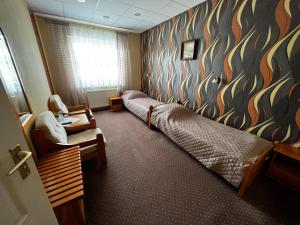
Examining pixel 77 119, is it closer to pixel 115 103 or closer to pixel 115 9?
pixel 115 103

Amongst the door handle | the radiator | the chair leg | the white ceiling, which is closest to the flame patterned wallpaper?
the white ceiling

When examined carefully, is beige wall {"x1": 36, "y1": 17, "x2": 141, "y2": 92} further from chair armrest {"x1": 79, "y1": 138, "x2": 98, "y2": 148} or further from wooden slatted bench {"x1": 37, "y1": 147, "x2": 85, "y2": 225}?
wooden slatted bench {"x1": 37, "y1": 147, "x2": 85, "y2": 225}

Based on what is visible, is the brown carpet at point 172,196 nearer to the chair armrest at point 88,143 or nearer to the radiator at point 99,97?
the chair armrest at point 88,143

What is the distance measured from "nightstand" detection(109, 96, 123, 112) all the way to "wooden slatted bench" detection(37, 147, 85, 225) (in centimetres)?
277

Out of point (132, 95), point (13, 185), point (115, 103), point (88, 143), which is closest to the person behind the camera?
point (13, 185)

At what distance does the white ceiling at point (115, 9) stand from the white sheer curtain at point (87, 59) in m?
0.39

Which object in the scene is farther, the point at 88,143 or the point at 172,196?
the point at 88,143

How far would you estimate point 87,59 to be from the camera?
3.61 meters

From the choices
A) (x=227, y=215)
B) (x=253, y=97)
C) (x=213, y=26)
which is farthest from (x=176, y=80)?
(x=227, y=215)

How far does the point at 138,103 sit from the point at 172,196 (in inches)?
99.6

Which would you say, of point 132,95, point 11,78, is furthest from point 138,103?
point 11,78

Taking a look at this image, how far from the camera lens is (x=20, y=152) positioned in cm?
58

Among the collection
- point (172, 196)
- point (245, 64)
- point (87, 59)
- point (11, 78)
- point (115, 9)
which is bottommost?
point (172, 196)

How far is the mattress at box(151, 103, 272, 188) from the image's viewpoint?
4.85 feet
